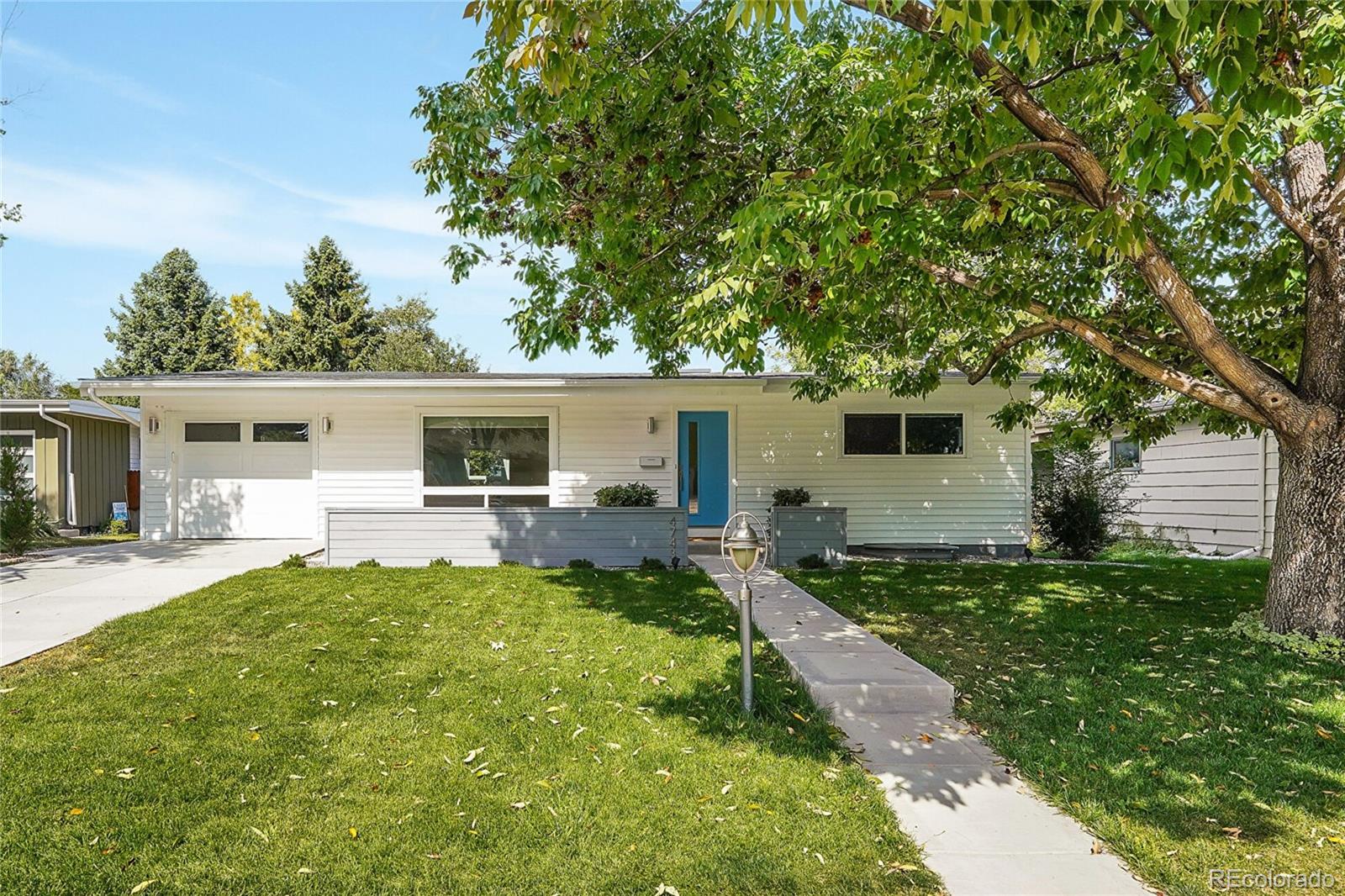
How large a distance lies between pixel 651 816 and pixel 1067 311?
208 inches

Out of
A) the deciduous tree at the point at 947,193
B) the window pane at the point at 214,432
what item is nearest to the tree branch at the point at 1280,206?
the deciduous tree at the point at 947,193

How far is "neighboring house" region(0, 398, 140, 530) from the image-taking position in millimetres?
13047

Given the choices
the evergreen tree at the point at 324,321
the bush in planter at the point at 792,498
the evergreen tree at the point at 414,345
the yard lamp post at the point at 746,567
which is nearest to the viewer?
the yard lamp post at the point at 746,567

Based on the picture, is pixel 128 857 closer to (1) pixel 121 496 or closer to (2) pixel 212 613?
(2) pixel 212 613

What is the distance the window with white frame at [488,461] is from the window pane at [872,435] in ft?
15.5

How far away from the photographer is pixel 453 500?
35.4 ft

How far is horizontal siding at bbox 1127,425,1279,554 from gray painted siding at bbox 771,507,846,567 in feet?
23.8

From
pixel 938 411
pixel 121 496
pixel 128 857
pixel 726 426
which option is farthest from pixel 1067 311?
pixel 121 496

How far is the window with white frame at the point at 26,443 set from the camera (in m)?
13.4

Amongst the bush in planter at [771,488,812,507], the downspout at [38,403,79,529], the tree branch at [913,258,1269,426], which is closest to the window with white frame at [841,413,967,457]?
the bush in planter at [771,488,812,507]

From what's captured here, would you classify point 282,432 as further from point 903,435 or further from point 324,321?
point 324,321

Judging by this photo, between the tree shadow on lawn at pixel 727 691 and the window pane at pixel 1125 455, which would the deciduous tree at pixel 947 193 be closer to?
the tree shadow on lawn at pixel 727 691

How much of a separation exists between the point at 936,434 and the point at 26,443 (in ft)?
55.7

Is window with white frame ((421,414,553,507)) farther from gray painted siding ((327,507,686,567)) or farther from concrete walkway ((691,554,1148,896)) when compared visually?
concrete walkway ((691,554,1148,896))
